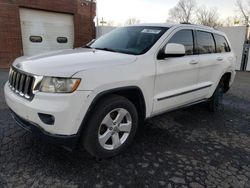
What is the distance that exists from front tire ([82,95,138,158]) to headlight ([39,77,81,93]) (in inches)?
16.0

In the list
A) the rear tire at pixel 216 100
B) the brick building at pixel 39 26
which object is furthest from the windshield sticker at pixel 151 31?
the brick building at pixel 39 26

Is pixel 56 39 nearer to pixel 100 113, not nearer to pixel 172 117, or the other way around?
pixel 172 117

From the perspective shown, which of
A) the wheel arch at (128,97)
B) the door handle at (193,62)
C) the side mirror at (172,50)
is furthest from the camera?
the door handle at (193,62)

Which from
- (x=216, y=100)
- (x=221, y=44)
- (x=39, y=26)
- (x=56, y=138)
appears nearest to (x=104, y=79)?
(x=56, y=138)

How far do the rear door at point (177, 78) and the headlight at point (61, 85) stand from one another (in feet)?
4.24

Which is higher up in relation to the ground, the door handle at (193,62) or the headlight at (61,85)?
the door handle at (193,62)

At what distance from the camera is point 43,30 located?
11.9 m

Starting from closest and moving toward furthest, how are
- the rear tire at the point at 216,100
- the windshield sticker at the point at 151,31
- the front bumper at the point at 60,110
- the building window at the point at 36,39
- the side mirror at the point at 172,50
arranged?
the front bumper at the point at 60,110, the side mirror at the point at 172,50, the windshield sticker at the point at 151,31, the rear tire at the point at 216,100, the building window at the point at 36,39

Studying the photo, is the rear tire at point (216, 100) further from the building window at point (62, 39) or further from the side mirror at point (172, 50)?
the building window at point (62, 39)

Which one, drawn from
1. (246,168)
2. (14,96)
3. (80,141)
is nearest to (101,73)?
(80,141)

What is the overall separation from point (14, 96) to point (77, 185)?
1.34 m

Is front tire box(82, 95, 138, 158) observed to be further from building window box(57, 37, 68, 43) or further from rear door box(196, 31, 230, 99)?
building window box(57, 37, 68, 43)

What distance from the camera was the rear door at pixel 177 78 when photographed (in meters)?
3.35

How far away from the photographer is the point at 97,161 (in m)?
2.95
